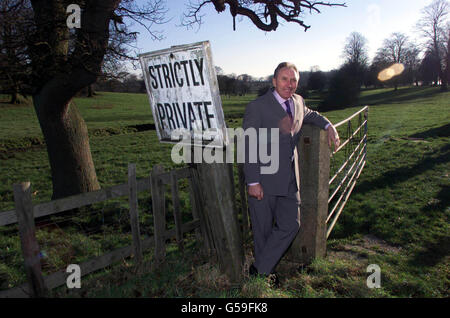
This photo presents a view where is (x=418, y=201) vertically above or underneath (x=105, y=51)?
underneath

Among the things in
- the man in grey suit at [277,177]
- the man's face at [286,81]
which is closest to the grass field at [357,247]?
the man in grey suit at [277,177]

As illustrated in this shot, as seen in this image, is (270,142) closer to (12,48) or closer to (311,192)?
(311,192)

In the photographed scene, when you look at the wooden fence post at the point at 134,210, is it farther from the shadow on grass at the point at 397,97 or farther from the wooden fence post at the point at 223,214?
the shadow on grass at the point at 397,97

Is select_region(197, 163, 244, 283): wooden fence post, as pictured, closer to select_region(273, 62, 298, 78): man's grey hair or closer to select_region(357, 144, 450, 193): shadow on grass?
select_region(273, 62, 298, 78): man's grey hair

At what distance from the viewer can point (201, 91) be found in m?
2.99

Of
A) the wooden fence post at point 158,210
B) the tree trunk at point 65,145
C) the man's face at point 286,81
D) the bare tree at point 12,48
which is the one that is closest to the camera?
the man's face at point 286,81

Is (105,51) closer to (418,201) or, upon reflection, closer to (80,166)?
(80,166)

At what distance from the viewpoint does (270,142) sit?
3316 millimetres

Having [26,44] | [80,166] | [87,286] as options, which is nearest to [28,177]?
[80,166]

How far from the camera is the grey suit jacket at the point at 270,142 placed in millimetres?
3240

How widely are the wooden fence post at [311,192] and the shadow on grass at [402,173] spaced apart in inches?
146

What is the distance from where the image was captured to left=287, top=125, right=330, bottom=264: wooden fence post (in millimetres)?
3781

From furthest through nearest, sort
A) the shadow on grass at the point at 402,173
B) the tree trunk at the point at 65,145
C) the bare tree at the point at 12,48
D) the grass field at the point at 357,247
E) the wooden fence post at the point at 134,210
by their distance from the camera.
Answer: the shadow on grass at the point at 402,173 < the tree trunk at the point at 65,145 < the bare tree at the point at 12,48 < the wooden fence post at the point at 134,210 < the grass field at the point at 357,247
